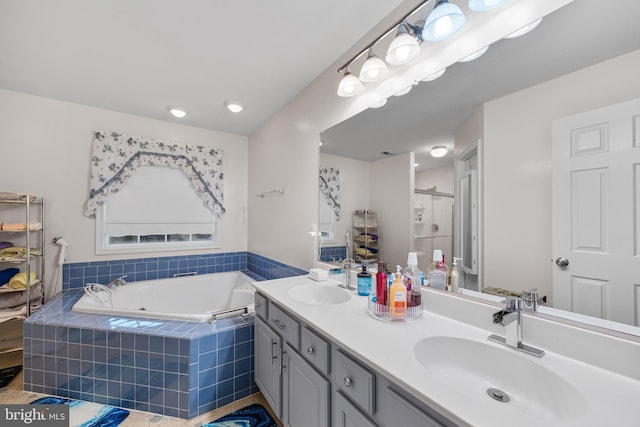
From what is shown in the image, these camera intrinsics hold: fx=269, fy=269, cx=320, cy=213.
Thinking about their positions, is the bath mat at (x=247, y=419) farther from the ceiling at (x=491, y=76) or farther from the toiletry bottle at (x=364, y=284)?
the ceiling at (x=491, y=76)

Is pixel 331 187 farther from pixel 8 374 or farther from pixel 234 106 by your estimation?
pixel 8 374

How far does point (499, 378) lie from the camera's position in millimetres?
873

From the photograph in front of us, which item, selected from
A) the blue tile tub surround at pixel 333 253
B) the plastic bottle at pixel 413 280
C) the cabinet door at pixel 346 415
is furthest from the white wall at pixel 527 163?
the blue tile tub surround at pixel 333 253

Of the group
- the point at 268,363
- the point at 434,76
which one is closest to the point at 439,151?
the point at 434,76

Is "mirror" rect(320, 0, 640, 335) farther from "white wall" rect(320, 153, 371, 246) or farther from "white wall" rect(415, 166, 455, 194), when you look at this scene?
"white wall" rect(320, 153, 371, 246)

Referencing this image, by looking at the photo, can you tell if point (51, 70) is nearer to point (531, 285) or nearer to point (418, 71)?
point (418, 71)

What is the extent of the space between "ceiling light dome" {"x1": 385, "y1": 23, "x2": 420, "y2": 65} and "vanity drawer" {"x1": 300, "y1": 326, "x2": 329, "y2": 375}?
134cm

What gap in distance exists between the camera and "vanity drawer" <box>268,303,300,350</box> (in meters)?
1.29

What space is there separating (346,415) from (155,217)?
2.79 m

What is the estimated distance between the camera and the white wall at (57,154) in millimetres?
2326

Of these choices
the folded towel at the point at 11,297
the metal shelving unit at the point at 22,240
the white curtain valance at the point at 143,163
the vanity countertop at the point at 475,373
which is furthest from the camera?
the white curtain valance at the point at 143,163

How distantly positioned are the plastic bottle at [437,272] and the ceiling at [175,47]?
1.31 m

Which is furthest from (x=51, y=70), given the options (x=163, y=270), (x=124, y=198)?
(x=163, y=270)

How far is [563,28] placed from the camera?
2.96ft
